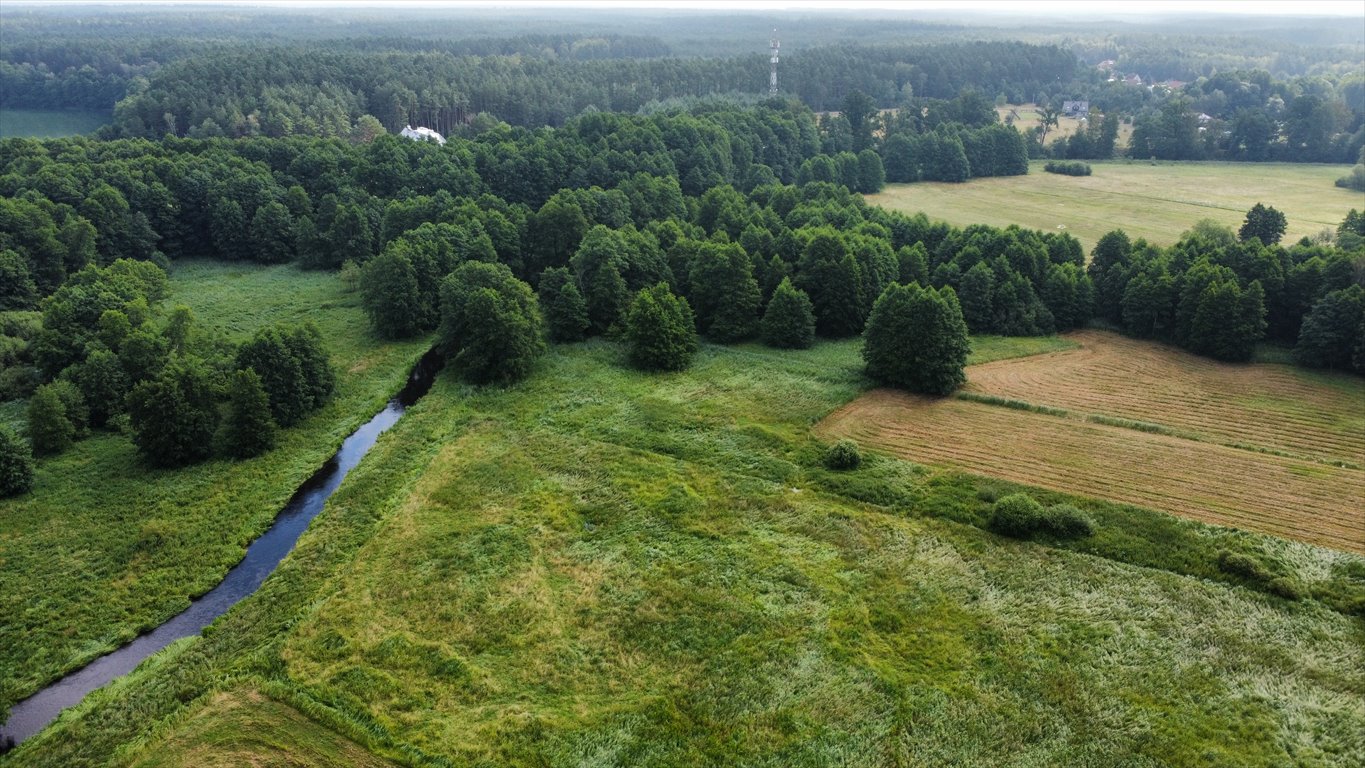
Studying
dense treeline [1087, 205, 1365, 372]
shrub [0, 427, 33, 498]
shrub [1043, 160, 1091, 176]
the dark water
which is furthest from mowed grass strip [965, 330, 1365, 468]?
shrub [1043, 160, 1091, 176]

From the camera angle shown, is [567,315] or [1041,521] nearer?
[1041,521]

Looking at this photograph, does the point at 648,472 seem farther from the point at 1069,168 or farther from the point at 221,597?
the point at 1069,168

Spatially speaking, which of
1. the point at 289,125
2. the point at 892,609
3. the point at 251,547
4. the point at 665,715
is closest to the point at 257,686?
the point at 251,547

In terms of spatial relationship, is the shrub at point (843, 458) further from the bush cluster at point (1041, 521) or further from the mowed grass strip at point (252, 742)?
the mowed grass strip at point (252, 742)

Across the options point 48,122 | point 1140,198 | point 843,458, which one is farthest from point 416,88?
point 843,458

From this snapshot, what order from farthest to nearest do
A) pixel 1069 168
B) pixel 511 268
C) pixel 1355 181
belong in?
1. pixel 1069 168
2. pixel 1355 181
3. pixel 511 268

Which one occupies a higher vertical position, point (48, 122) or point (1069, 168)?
point (48, 122)

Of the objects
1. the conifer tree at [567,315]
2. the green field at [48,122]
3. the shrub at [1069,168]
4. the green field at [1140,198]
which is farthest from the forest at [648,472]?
the green field at [48,122]
